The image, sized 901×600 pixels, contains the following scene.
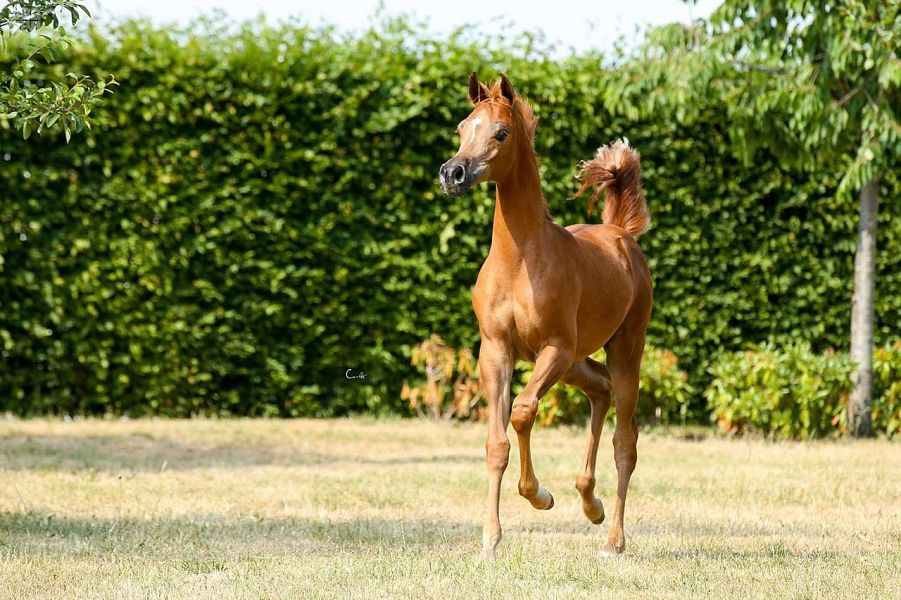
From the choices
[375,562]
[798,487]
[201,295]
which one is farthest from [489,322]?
[201,295]

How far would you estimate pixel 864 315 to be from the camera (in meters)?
11.7

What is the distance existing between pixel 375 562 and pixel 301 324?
6743 millimetres

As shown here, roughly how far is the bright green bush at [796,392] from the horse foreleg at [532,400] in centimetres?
615

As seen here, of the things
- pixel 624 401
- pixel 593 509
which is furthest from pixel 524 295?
pixel 593 509

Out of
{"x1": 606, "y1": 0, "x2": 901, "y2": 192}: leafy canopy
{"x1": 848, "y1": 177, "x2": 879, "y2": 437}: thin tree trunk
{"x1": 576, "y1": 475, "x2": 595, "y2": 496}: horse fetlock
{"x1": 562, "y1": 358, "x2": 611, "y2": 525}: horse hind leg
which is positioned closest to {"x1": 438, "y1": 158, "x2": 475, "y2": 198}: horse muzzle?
{"x1": 562, "y1": 358, "x2": 611, "y2": 525}: horse hind leg

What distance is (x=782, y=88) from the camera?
11.0 m

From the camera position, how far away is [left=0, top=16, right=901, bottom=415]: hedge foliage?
39.6 ft

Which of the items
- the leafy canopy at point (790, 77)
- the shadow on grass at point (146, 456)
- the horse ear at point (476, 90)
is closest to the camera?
the horse ear at point (476, 90)

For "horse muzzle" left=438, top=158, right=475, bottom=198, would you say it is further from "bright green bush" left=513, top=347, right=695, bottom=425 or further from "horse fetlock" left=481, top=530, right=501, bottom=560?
"bright green bush" left=513, top=347, right=695, bottom=425

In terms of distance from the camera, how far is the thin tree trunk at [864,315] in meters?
11.7

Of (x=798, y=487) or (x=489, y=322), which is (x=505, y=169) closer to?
(x=489, y=322)

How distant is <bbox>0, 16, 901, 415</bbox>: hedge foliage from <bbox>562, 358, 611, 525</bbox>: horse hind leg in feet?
18.6

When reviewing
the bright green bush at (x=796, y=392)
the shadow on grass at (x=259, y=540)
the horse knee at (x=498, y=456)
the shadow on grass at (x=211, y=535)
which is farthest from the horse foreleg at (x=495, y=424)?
the bright green bush at (x=796, y=392)

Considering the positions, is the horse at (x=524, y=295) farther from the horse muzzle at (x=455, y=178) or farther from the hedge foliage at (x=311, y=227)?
the hedge foliage at (x=311, y=227)
